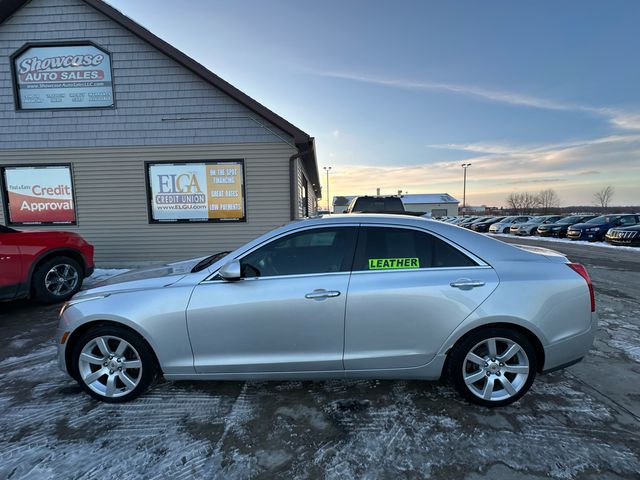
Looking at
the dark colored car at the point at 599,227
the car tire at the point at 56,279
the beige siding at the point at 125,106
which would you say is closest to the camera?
the car tire at the point at 56,279

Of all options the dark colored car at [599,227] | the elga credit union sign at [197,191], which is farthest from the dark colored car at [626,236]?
the elga credit union sign at [197,191]

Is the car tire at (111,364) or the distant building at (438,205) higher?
the distant building at (438,205)

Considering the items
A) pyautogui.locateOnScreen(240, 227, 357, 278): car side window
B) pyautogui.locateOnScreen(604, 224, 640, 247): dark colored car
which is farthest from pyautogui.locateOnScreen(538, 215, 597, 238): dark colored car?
pyautogui.locateOnScreen(240, 227, 357, 278): car side window

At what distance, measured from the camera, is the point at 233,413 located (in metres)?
2.56

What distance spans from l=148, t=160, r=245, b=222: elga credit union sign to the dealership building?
3 centimetres

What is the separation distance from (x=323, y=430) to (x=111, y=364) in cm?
188

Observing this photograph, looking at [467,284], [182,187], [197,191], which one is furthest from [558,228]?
[467,284]

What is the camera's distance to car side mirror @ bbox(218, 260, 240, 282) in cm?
247

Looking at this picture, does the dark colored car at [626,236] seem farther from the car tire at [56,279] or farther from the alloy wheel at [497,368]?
the car tire at [56,279]

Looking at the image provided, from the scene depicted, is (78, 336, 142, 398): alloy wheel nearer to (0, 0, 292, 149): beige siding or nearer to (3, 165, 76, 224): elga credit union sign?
(0, 0, 292, 149): beige siding

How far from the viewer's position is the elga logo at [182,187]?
8328 mm

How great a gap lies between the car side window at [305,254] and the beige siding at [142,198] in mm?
5722

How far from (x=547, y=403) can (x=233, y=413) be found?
264 centimetres

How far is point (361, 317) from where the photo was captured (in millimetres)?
2488
